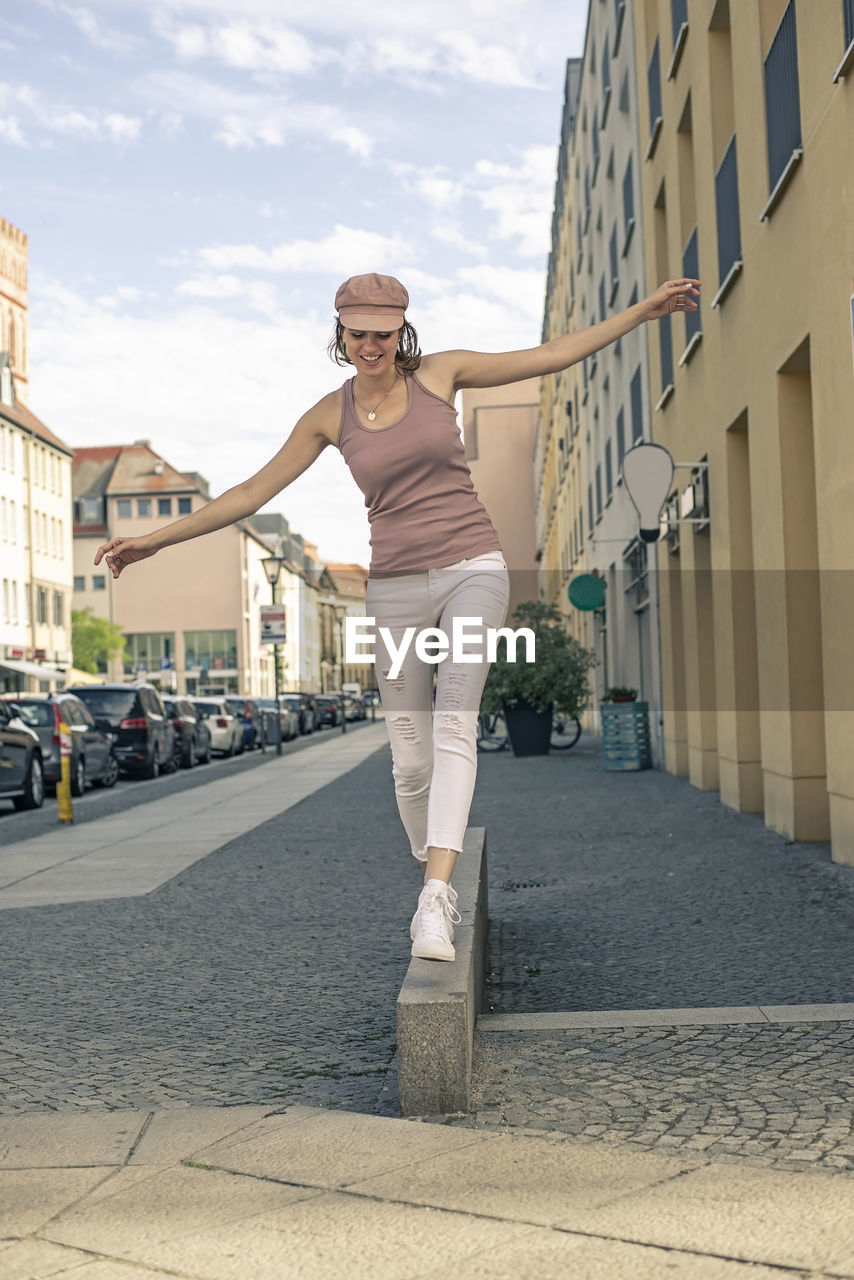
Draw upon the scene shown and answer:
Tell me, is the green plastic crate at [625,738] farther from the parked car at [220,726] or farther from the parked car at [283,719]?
the parked car at [283,719]

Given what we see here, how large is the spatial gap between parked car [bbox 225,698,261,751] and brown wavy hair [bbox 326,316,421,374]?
37.7m

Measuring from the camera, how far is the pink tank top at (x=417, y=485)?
432 cm

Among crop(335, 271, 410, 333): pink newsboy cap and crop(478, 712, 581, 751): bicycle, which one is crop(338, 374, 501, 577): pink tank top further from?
crop(478, 712, 581, 751): bicycle

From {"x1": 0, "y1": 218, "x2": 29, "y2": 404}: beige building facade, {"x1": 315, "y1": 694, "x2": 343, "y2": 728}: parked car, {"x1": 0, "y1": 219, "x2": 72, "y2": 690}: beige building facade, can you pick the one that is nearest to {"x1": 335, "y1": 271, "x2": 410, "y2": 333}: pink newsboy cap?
{"x1": 0, "y1": 219, "x2": 72, "y2": 690}: beige building facade

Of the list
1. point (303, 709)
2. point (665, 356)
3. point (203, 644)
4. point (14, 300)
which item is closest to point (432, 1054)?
point (665, 356)

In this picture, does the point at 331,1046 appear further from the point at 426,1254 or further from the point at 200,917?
the point at 200,917

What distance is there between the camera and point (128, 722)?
83.7 feet

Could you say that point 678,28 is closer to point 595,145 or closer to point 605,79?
point 605,79

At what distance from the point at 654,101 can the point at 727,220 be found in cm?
624

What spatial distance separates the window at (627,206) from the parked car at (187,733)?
1265cm

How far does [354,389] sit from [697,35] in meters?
11.0

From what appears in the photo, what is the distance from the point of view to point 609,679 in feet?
103

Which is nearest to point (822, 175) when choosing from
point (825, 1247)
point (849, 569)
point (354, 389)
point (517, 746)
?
point (849, 569)

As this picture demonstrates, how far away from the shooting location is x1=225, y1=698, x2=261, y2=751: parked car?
42.5 meters
